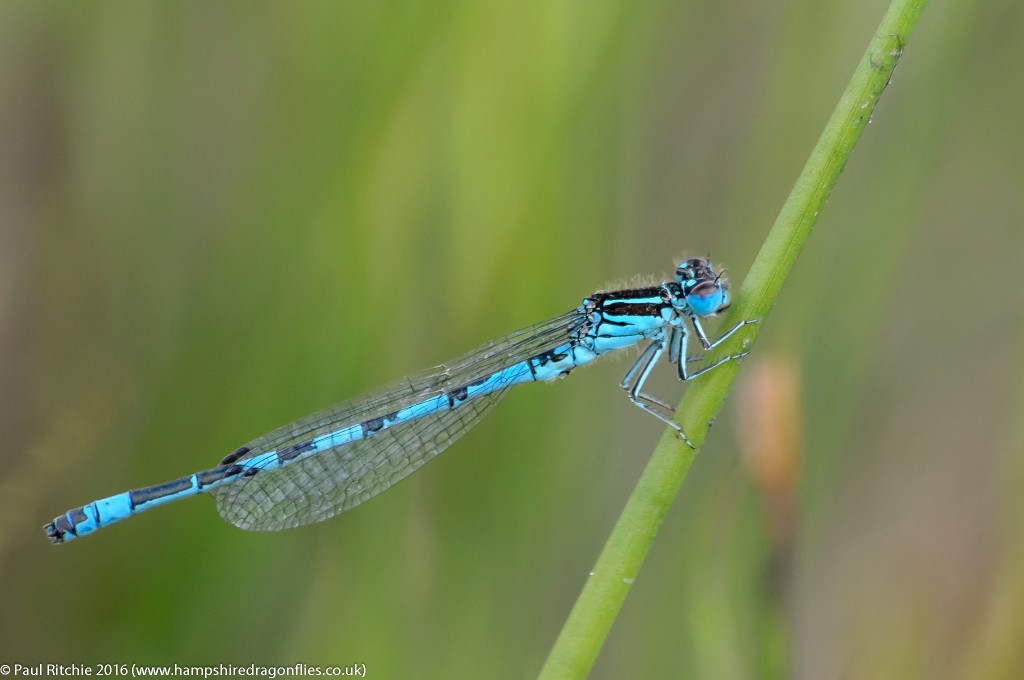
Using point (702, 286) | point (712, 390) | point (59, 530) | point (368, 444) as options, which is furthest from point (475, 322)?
point (59, 530)

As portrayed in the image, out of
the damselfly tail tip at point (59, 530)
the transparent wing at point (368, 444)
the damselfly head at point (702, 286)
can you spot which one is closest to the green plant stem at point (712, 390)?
the damselfly head at point (702, 286)


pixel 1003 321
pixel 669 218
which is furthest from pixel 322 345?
pixel 1003 321

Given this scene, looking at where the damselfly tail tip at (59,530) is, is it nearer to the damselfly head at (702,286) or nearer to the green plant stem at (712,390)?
the green plant stem at (712,390)

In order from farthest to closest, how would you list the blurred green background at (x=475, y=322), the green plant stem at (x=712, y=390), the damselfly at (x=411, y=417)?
1. the damselfly at (x=411, y=417)
2. the blurred green background at (x=475, y=322)
3. the green plant stem at (x=712, y=390)

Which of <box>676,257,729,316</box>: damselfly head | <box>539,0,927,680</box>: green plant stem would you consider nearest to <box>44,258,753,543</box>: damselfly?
<box>676,257,729,316</box>: damselfly head

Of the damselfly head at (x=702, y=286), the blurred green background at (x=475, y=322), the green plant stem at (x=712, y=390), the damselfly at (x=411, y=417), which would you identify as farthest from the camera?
the damselfly at (x=411, y=417)

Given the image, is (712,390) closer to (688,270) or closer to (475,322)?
(688,270)

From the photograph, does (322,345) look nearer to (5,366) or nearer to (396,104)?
(396,104)
